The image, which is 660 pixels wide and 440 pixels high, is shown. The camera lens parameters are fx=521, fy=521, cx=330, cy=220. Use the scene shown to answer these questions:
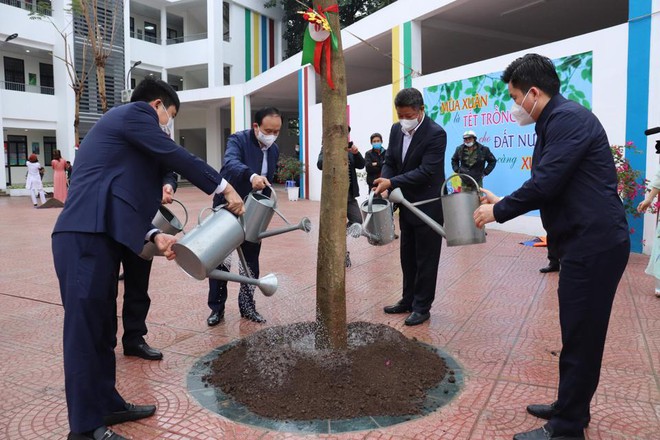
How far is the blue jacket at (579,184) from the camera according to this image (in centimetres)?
216

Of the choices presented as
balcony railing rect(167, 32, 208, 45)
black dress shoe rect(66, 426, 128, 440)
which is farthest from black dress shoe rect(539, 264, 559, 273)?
balcony railing rect(167, 32, 208, 45)

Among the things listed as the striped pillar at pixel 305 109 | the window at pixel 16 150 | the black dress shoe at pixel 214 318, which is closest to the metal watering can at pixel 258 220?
the black dress shoe at pixel 214 318

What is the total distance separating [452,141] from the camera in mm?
9844

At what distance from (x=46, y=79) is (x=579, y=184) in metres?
26.8

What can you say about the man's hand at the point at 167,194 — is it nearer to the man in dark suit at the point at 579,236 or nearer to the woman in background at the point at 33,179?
the man in dark suit at the point at 579,236

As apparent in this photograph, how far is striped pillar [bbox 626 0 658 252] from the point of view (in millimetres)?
6492

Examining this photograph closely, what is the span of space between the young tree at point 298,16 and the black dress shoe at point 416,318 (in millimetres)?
22182

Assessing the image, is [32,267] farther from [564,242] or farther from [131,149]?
[564,242]

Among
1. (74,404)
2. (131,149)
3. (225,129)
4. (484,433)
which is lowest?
(484,433)

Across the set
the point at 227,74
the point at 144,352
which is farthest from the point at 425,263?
the point at 227,74

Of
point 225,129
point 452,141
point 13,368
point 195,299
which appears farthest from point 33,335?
point 225,129

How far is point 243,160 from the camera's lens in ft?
12.9

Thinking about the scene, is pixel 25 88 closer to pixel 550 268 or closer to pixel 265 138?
pixel 265 138

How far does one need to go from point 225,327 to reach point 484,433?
2141 mm
